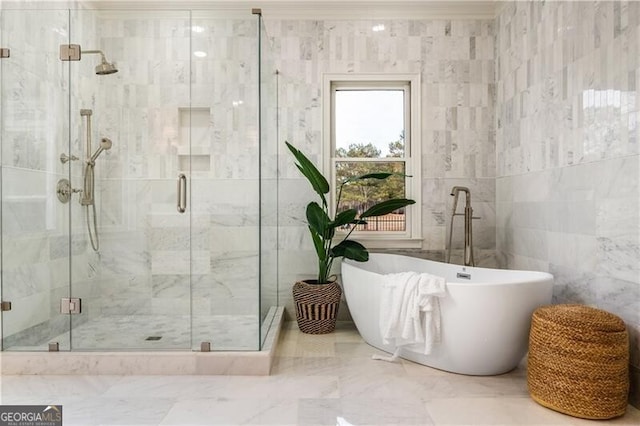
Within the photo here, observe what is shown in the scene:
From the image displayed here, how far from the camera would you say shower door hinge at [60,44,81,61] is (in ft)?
8.44

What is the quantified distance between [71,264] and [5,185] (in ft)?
2.12

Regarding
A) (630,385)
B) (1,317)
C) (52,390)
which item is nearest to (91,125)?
(1,317)

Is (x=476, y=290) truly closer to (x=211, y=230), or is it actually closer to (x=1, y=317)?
→ (x=211, y=230)

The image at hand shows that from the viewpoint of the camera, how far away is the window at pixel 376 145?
3.59 m

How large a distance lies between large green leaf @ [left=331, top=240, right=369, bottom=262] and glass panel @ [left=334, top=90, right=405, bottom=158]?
0.87 meters

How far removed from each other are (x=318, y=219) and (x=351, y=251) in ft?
1.15

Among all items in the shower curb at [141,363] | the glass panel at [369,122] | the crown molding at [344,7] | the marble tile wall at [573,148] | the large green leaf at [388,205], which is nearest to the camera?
the marble tile wall at [573,148]

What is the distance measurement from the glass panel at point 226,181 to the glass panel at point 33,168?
0.87 metres

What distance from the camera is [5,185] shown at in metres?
2.63

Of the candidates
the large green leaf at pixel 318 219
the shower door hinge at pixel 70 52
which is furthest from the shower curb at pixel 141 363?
the shower door hinge at pixel 70 52

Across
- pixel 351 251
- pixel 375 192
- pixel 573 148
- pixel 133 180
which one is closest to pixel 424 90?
pixel 375 192

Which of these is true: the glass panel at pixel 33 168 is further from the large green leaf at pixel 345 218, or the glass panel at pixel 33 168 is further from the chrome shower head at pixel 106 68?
the large green leaf at pixel 345 218

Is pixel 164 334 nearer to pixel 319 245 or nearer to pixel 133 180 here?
pixel 133 180

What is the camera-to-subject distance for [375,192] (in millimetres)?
3652
